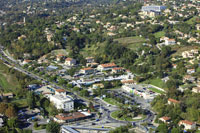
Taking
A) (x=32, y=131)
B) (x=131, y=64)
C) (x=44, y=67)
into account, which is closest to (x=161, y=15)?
(x=131, y=64)

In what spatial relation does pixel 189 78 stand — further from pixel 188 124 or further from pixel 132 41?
pixel 132 41

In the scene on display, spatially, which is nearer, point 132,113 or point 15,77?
point 132,113

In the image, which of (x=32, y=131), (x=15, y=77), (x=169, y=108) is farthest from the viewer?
(x=15, y=77)

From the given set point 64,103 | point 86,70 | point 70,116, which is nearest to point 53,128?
point 70,116

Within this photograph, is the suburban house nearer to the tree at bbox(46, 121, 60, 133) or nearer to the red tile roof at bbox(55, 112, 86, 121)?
the red tile roof at bbox(55, 112, 86, 121)

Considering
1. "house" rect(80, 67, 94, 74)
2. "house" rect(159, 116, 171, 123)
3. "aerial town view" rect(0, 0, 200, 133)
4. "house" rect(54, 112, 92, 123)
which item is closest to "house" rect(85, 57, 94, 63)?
"aerial town view" rect(0, 0, 200, 133)

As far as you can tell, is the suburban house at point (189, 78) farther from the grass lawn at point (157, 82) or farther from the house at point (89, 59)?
the house at point (89, 59)

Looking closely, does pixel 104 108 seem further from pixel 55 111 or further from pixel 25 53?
pixel 25 53
